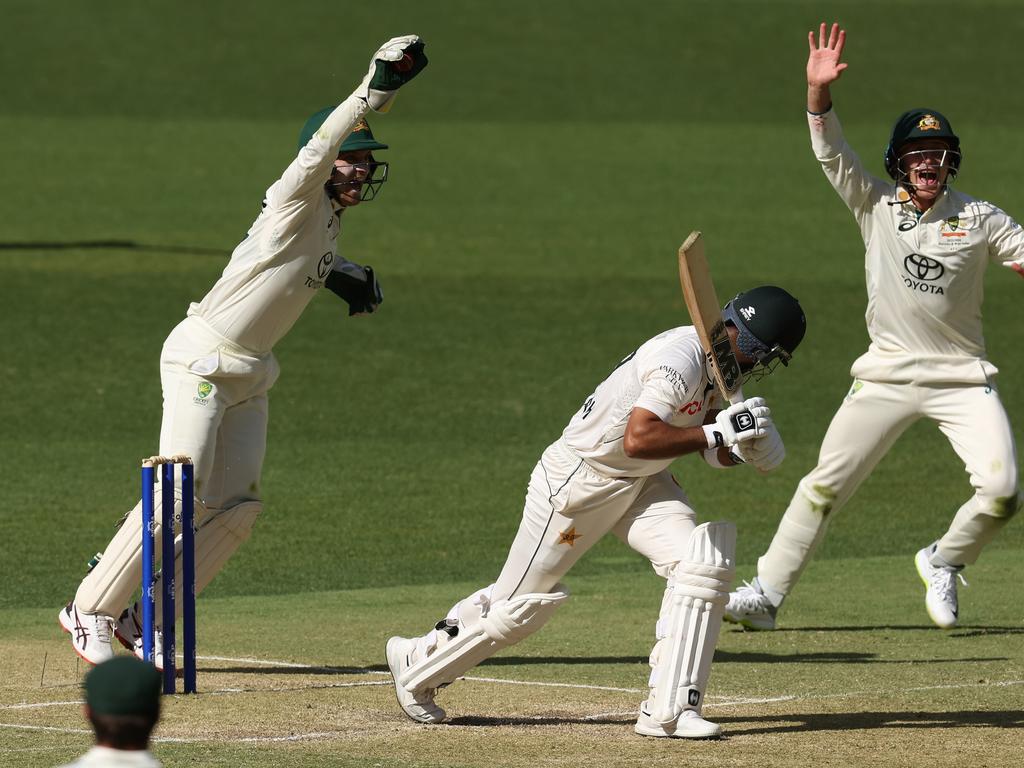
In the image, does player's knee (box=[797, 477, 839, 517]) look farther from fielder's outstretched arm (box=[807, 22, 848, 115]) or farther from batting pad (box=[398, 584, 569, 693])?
batting pad (box=[398, 584, 569, 693])

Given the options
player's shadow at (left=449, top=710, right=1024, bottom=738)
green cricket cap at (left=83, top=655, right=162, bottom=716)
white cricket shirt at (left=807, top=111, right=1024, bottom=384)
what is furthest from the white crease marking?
green cricket cap at (left=83, top=655, right=162, bottom=716)

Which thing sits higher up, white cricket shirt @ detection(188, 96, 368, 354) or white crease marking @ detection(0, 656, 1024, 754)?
white cricket shirt @ detection(188, 96, 368, 354)

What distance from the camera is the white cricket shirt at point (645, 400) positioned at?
21.9ft

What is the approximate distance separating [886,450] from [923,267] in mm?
845

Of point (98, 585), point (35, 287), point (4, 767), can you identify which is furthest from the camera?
point (35, 287)

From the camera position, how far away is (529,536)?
695 centimetres

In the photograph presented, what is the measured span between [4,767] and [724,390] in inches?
103

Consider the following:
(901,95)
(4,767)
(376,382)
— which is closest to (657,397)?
(4,767)

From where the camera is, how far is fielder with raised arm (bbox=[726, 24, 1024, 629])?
879 centimetres

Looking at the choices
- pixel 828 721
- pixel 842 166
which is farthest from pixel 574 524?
pixel 842 166

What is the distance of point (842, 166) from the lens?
28.9ft

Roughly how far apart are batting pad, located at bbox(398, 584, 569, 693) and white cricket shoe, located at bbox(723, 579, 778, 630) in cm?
232

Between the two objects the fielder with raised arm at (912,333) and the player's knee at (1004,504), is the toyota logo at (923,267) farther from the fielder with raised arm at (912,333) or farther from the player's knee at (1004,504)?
the player's knee at (1004,504)

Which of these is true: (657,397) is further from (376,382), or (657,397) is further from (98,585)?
(376,382)
